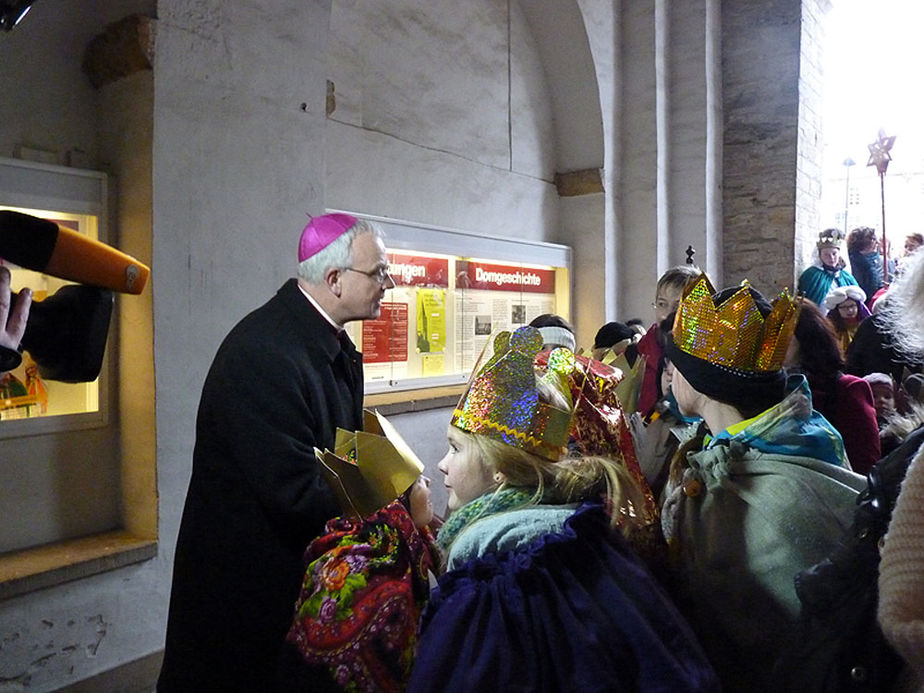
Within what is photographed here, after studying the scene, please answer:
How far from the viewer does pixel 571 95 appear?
21.8 feet

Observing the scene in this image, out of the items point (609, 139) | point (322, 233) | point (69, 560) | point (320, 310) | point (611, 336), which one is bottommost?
point (69, 560)

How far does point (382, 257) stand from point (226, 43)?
1628mm

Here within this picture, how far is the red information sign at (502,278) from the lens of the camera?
554cm

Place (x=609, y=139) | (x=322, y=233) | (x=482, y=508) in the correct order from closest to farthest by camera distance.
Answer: (x=482, y=508) < (x=322, y=233) < (x=609, y=139)

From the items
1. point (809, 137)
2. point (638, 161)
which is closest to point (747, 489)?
point (638, 161)

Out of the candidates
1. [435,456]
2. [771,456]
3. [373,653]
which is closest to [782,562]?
[771,456]

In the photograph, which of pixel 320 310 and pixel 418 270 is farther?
pixel 418 270

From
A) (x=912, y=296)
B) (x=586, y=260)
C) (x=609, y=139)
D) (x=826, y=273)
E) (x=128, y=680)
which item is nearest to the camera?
(x=912, y=296)

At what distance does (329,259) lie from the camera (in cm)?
242

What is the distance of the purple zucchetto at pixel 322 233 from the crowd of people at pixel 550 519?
11 millimetres

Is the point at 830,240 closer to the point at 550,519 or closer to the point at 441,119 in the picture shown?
the point at 441,119

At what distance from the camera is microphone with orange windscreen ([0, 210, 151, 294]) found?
138cm

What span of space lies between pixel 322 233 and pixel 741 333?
57.5 inches

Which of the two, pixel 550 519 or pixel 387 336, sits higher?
pixel 387 336
